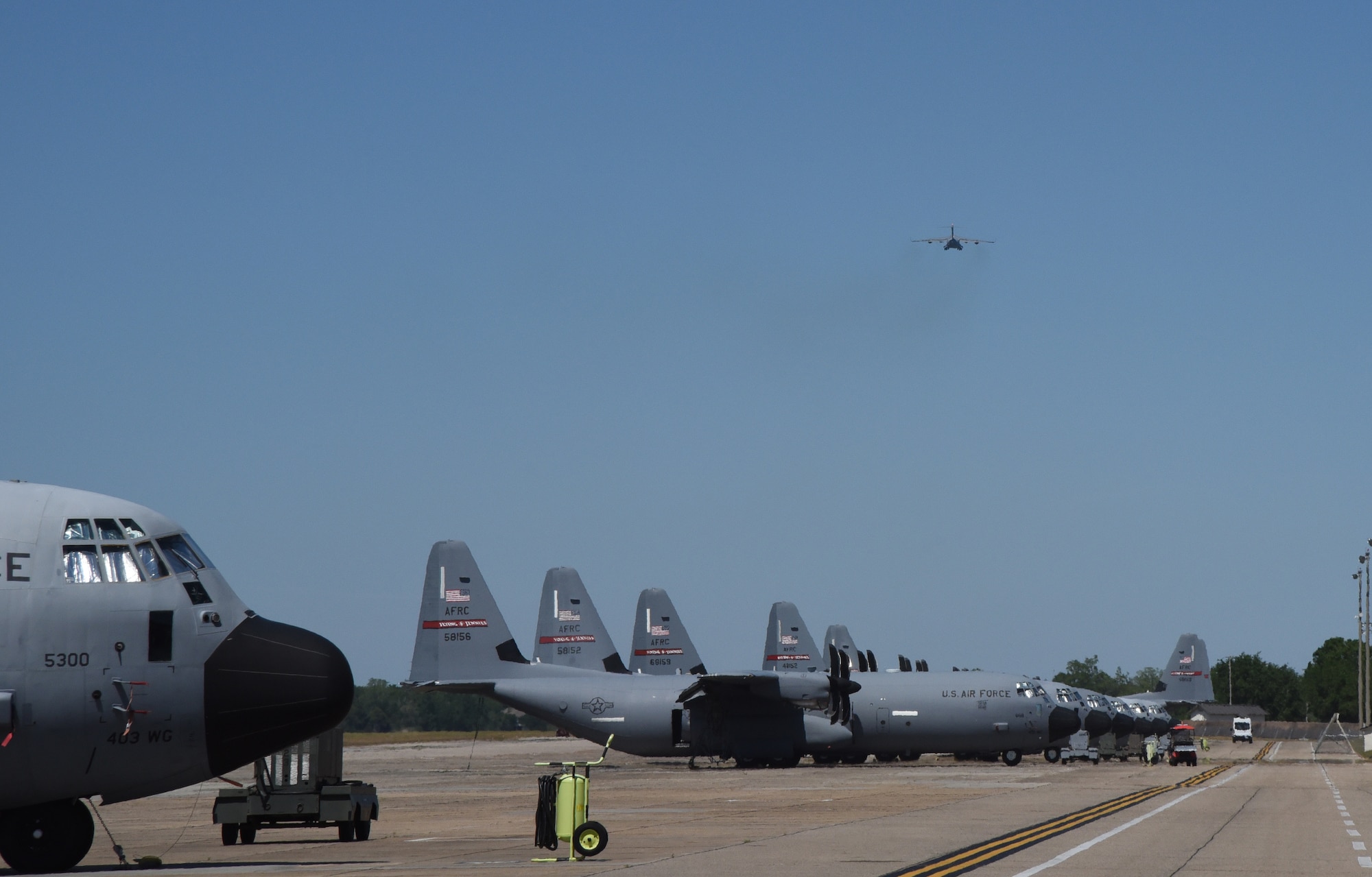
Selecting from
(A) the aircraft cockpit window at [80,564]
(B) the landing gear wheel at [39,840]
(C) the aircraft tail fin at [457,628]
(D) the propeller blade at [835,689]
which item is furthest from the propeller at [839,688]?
(A) the aircraft cockpit window at [80,564]

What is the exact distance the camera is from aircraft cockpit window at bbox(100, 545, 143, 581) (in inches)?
737

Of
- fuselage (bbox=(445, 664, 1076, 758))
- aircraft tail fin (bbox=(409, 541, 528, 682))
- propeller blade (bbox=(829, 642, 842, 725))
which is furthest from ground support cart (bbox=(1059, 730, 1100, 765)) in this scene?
aircraft tail fin (bbox=(409, 541, 528, 682))

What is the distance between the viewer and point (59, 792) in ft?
60.1

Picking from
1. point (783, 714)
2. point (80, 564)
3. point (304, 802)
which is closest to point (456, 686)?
point (783, 714)

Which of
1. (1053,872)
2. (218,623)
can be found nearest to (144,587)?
(218,623)

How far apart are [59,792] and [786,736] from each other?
44.9 meters

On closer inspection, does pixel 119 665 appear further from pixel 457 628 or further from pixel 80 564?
pixel 457 628

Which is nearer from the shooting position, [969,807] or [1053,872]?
[1053,872]

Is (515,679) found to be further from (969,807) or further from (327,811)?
(327,811)

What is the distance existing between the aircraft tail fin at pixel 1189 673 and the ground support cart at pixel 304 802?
93.3 metres

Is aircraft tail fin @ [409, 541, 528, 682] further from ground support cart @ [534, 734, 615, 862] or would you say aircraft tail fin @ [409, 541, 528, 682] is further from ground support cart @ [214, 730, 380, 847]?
ground support cart @ [534, 734, 615, 862]

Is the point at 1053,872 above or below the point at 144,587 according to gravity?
below

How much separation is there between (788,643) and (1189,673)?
120 ft

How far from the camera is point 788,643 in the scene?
89.4 meters
